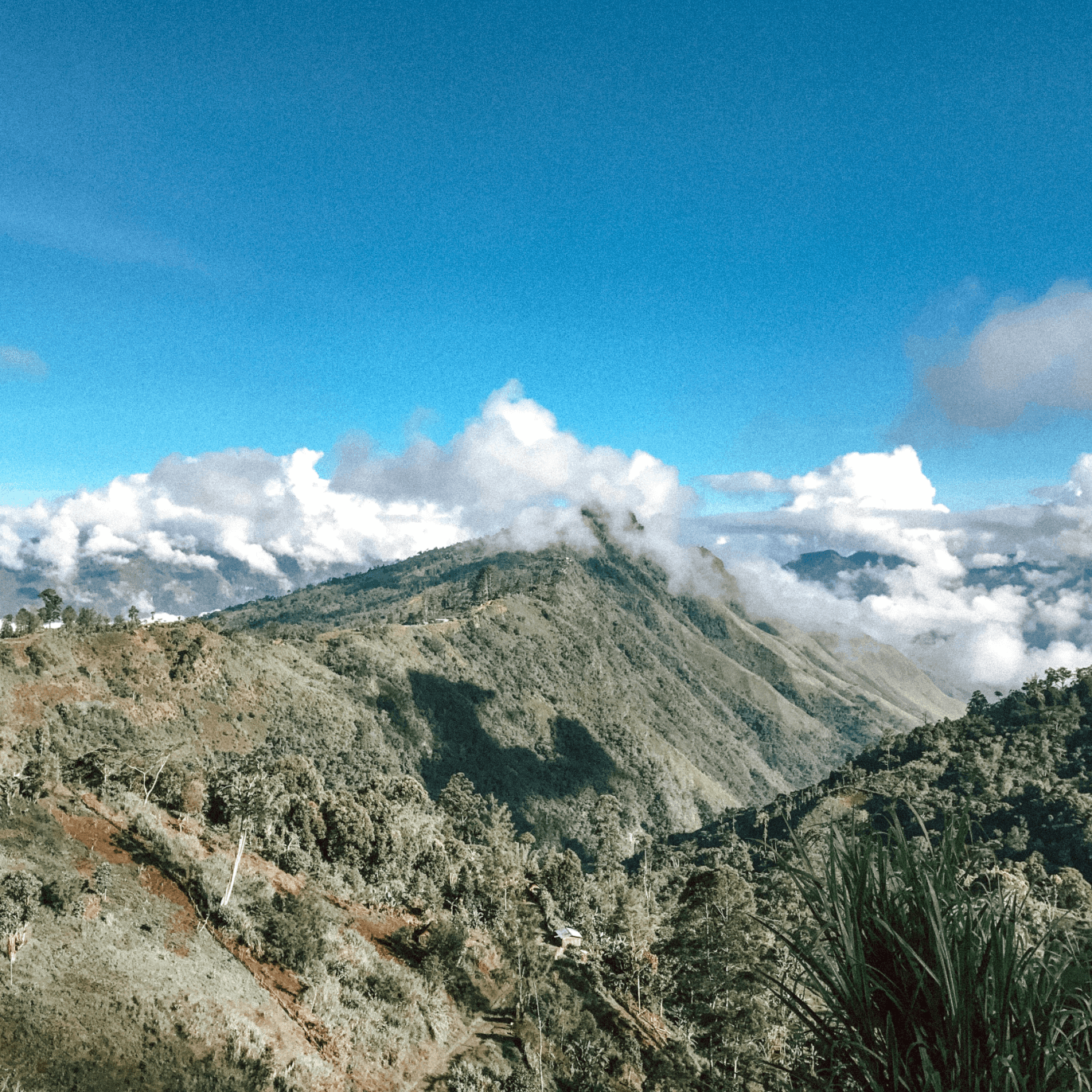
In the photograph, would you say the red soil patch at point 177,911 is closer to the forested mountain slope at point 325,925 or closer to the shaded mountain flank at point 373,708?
the forested mountain slope at point 325,925

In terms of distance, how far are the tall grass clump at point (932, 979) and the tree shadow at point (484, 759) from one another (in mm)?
139022

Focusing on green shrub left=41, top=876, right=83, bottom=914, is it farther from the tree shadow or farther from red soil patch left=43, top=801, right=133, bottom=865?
the tree shadow

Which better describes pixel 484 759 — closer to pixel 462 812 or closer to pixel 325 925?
pixel 462 812

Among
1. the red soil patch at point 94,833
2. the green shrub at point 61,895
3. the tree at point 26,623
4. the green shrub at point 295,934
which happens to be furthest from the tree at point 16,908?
the tree at point 26,623

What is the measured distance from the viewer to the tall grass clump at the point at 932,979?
528cm

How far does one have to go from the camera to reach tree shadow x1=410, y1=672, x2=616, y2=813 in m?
147

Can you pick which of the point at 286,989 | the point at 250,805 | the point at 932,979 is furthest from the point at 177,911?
the point at 932,979

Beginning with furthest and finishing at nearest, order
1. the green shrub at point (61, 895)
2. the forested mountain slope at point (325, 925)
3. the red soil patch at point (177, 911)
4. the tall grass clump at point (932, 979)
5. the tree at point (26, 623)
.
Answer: the tree at point (26, 623) < the red soil patch at point (177, 911) < the green shrub at point (61, 895) < the forested mountain slope at point (325, 925) < the tall grass clump at point (932, 979)


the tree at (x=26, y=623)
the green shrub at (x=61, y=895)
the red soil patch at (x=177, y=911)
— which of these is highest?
the tree at (x=26, y=623)

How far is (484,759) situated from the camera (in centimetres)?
15538

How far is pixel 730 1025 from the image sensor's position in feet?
100

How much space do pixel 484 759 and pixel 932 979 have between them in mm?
157733

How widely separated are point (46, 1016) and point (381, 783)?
197ft

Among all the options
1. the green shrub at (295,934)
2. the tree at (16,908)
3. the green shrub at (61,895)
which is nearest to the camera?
the tree at (16,908)
